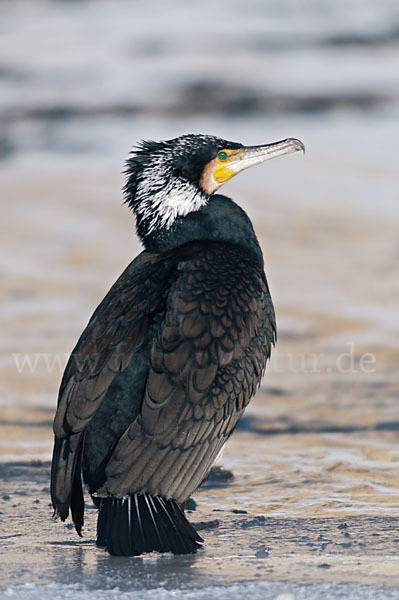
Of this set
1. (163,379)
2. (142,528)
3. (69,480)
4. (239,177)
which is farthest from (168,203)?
(239,177)

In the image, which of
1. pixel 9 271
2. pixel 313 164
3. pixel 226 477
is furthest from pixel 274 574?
pixel 313 164

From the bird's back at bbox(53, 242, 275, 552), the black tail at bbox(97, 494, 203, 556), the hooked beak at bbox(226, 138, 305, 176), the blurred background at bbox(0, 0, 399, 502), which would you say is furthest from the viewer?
the blurred background at bbox(0, 0, 399, 502)

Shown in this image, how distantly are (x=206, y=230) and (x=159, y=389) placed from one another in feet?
4.07

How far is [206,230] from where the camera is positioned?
543 cm

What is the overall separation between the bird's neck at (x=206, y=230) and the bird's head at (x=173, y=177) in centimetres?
4

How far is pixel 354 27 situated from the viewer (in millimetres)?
19000

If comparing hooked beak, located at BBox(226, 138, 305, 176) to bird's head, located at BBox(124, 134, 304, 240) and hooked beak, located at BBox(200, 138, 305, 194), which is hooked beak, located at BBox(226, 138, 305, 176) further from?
bird's head, located at BBox(124, 134, 304, 240)

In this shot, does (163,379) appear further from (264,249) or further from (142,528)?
(264,249)

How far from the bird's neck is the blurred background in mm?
1787

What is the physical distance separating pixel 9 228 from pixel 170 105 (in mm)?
5365

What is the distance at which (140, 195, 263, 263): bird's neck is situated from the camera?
5.41 m

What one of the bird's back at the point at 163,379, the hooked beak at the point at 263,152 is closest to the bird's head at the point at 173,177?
the hooked beak at the point at 263,152

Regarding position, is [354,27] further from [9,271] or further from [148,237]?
[148,237]

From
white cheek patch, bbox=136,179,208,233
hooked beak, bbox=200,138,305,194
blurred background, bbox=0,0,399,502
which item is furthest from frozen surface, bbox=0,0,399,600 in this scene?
hooked beak, bbox=200,138,305,194
